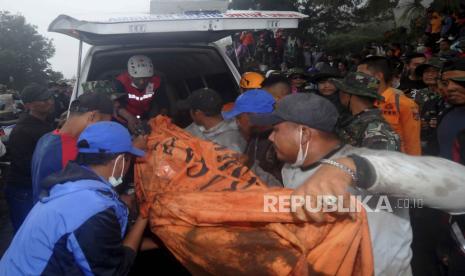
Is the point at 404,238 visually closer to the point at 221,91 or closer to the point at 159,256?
the point at 159,256

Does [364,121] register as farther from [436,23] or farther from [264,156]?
[436,23]

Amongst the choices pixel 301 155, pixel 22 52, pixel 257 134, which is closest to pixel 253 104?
pixel 257 134

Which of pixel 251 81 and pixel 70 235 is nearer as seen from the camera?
pixel 70 235

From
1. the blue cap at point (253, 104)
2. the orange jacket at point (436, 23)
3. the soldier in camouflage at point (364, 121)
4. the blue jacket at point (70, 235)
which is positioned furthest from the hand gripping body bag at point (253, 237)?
the orange jacket at point (436, 23)

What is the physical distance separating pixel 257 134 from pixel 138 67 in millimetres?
1843

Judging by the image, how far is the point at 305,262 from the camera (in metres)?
1.38

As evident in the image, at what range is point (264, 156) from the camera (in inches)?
111

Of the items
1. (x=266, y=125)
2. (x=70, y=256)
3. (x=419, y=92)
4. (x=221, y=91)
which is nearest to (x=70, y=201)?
(x=70, y=256)

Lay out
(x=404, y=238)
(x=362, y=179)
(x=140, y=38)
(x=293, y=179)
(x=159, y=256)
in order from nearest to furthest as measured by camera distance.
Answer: (x=362, y=179), (x=404, y=238), (x=293, y=179), (x=159, y=256), (x=140, y=38)

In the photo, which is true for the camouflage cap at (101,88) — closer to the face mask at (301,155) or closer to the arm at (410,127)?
the face mask at (301,155)

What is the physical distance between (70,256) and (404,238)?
1.41 m

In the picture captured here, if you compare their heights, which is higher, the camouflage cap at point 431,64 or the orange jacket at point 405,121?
the camouflage cap at point 431,64

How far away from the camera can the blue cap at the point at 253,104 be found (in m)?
2.99

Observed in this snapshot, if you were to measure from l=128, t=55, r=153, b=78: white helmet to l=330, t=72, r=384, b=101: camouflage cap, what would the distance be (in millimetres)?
2000
